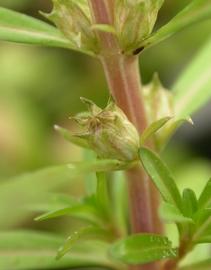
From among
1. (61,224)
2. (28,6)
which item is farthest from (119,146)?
(28,6)

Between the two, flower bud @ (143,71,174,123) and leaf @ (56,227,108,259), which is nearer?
leaf @ (56,227,108,259)

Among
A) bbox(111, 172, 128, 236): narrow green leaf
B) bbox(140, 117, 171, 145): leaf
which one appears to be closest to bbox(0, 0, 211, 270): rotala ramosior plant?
bbox(140, 117, 171, 145): leaf

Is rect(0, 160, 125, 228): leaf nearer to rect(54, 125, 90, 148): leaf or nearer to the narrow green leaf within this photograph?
rect(54, 125, 90, 148): leaf

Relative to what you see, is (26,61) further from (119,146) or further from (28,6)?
(119,146)

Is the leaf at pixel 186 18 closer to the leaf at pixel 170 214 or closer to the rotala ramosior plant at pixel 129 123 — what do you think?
the rotala ramosior plant at pixel 129 123

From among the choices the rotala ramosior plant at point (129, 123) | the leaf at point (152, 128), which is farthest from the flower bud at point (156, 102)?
the leaf at point (152, 128)

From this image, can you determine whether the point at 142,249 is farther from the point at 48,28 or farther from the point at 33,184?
the point at 48,28
